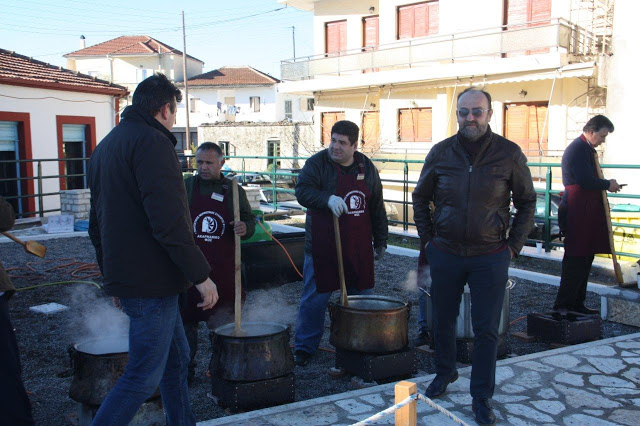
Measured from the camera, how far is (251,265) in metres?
7.83

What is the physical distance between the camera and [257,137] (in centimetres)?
4294

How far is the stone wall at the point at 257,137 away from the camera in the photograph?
4038 centimetres

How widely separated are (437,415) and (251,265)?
4099 mm

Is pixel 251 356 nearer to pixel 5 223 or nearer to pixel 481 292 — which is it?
pixel 481 292

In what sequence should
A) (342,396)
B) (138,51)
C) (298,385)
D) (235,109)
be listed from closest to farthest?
1. (342,396)
2. (298,385)
3. (235,109)
4. (138,51)

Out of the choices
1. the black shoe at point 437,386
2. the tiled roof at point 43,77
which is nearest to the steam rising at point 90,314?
the black shoe at point 437,386

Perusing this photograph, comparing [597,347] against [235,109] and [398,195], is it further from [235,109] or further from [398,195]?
[235,109]

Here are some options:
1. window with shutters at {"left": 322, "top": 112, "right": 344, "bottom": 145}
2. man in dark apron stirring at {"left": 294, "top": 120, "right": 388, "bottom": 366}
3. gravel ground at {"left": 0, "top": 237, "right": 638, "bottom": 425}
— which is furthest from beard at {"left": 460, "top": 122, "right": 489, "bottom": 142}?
window with shutters at {"left": 322, "top": 112, "right": 344, "bottom": 145}

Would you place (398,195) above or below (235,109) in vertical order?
below

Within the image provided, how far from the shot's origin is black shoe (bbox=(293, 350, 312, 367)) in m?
5.18

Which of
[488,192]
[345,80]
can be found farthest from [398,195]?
[488,192]

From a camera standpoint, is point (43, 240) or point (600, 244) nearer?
point (600, 244)

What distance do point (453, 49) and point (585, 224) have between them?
1803cm

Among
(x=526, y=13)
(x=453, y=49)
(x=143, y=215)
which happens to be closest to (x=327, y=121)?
(x=453, y=49)
